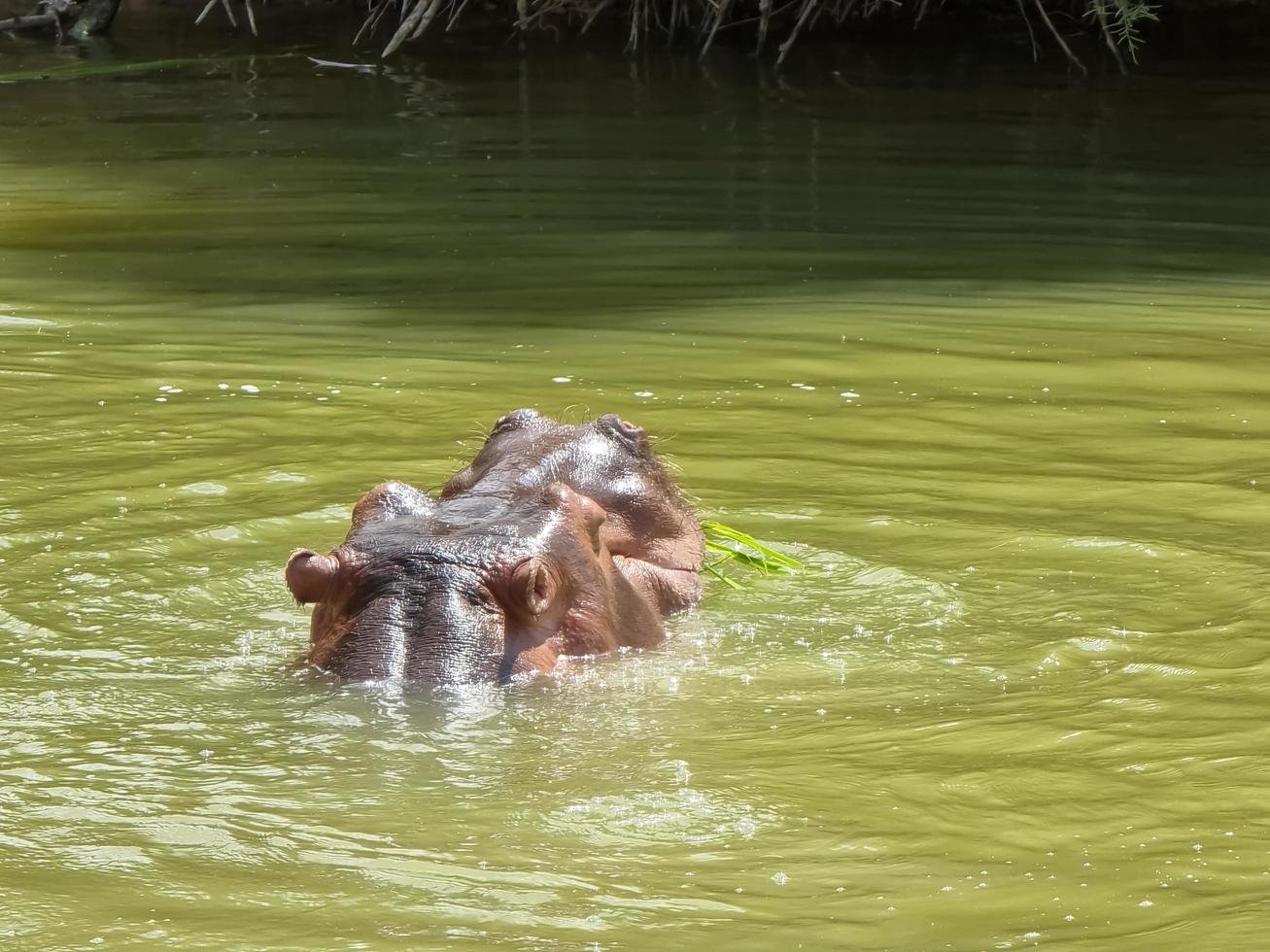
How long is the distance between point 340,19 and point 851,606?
1784cm

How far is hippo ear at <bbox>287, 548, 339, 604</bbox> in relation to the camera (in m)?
3.56

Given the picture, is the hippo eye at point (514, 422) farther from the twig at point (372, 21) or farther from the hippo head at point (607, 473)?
the twig at point (372, 21)

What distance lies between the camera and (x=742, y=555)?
4727 mm

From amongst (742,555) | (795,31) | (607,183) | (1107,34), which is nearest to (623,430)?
(742,555)

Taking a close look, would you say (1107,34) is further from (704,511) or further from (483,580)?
(483,580)

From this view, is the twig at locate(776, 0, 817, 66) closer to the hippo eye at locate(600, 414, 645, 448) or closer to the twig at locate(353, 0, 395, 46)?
the twig at locate(353, 0, 395, 46)

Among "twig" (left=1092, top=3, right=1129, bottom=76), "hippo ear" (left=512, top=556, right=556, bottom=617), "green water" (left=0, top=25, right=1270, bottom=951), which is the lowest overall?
"green water" (left=0, top=25, right=1270, bottom=951)

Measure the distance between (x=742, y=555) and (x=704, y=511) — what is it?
494 millimetres

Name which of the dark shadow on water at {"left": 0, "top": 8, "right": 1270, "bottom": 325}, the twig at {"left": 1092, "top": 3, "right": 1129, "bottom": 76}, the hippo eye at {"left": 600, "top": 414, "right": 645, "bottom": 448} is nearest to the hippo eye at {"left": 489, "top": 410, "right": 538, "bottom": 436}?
the hippo eye at {"left": 600, "top": 414, "right": 645, "bottom": 448}

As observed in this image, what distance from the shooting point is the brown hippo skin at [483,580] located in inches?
140

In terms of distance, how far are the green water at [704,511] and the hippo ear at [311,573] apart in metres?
0.22

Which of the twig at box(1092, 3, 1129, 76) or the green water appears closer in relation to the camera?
the green water

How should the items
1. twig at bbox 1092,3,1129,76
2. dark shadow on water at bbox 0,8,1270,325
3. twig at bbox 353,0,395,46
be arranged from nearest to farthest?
1. dark shadow on water at bbox 0,8,1270,325
2. twig at bbox 1092,3,1129,76
3. twig at bbox 353,0,395,46

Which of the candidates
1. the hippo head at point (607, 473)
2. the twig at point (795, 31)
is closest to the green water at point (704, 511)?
the hippo head at point (607, 473)
